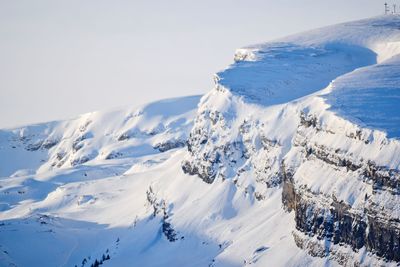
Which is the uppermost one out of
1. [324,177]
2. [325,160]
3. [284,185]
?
[325,160]

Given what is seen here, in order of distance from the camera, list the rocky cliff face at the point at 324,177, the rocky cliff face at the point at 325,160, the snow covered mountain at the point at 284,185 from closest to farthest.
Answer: the rocky cliff face at the point at 324,177
the rocky cliff face at the point at 325,160
the snow covered mountain at the point at 284,185

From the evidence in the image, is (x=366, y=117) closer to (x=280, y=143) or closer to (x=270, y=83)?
(x=280, y=143)

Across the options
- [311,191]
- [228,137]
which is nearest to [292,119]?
[228,137]

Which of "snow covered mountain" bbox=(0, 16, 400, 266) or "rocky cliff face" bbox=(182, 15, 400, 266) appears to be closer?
"rocky cliff face" bbox=(182, 15, 400, 266)

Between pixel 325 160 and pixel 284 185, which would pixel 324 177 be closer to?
pixel 325 160

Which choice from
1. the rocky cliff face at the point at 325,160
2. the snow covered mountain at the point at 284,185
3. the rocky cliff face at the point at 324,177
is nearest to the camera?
the rocky cliff face at the point at 324,177

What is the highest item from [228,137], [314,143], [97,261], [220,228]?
[314,143]

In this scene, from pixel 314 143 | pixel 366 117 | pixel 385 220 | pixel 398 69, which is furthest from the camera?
pixel 398 69

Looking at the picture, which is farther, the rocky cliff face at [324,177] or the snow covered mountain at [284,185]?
the snow covered mountain at [284,185]

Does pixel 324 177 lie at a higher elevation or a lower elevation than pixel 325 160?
lower

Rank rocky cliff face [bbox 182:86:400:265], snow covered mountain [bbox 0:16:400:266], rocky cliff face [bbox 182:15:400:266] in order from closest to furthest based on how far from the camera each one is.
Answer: rocky cliff face [bbox 182:86:400:265], rocky cliff face [bbox 182:15:400:266], snow covered mountain [bbox 0:16:400:266]

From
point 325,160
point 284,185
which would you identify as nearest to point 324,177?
point 325,160
